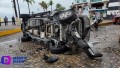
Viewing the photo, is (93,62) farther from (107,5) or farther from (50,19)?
(107,5)

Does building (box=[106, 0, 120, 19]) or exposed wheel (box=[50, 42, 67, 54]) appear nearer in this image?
exposed wheel (box=[50, 42, 67, 54])

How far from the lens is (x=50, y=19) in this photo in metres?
13.9

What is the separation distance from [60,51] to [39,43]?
4.15m

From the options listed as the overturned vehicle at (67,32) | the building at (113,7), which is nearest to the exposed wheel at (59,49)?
A: the overturned vehicle at (67,32)

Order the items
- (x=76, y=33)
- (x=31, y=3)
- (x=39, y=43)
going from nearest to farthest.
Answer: (x=76, y=33) < (x=39, y=43) < (x=31, y=3)

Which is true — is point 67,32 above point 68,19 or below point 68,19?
below

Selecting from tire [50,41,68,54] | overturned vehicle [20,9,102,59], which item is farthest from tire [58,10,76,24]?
tire [50,41,68,54]

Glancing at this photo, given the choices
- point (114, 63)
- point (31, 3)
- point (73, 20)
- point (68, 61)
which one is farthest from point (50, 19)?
point (31, 3)

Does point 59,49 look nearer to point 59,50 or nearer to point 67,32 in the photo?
point 59,50

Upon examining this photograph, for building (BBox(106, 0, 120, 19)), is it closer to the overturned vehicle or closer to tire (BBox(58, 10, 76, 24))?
the overturned vehicle

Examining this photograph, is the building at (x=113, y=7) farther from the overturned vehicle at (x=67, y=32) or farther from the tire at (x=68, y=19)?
the tire at (x=68, y=19)

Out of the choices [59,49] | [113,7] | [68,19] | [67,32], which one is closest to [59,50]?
[59,49]

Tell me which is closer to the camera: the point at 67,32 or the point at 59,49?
the point at 67,32

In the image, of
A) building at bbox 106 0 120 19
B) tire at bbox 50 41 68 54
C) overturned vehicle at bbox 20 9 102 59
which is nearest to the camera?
overturned vehicle at bbox 20 9 102 59
